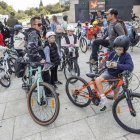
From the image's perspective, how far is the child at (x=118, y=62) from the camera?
11.3 ft

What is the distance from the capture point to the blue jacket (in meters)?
3.47

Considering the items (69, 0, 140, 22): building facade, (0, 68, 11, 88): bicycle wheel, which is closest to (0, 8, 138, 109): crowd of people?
(0, 68, 11, 88): bicycle wheel

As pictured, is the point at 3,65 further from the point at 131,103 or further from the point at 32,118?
the point at 131,103

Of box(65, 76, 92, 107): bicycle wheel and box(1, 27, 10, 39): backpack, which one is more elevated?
box(1, 27, 10, 39): backpack

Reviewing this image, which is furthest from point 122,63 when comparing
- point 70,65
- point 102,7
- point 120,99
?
point 102,7

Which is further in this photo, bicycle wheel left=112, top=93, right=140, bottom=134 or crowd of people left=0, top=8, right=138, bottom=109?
crowd of people left=0, top=8, right=138, bottom=109

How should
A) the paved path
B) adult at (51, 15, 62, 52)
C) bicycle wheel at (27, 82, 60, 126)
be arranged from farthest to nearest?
adult at (51, 15, 62, 52)
bicycle wheel at (27, 82, 60, 126)
the paved path

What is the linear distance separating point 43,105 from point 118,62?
5.09 ft

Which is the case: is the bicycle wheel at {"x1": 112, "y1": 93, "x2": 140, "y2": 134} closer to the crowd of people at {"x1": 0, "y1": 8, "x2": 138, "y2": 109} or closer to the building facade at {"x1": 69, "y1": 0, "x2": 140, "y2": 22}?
the crowd of people at {"x1": 0, "y1": 8, "x2": 138, "y2": 109}

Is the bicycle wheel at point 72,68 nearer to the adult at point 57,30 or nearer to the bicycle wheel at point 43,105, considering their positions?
the bicycle wheel at point 43,105

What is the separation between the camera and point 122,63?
365cm

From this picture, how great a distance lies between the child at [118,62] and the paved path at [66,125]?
41cm

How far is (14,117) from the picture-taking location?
4312mm

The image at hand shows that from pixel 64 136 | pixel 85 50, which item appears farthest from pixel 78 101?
pixel 85 50
